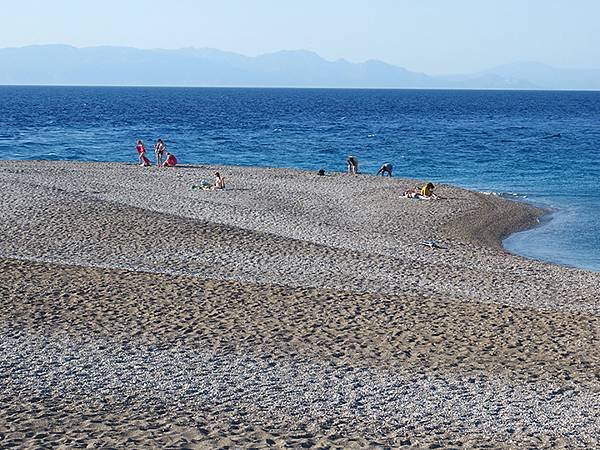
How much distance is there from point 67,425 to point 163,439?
135cm

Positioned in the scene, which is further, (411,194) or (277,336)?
(411,194)

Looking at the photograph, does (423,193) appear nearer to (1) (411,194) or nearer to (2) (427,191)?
(2) (427,191)

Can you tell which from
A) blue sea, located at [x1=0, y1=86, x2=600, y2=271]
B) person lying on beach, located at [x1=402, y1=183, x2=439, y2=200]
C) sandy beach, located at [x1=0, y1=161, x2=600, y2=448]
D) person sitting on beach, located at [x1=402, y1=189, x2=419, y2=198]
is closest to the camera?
sandy beach, located at [x1=0, y1=161, x2=600, y2=448]

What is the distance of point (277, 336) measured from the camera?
50.0 ft

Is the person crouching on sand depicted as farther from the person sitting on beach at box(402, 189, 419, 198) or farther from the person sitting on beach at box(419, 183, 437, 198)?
the person sitting on beach at box(402, 189, 419, 198)

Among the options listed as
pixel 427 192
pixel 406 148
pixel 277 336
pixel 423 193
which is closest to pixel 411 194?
pixel 423 193

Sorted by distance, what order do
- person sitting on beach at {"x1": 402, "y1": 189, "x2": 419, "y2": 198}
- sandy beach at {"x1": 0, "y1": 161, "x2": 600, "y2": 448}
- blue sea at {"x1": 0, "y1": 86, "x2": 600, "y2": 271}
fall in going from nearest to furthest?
sandy beach at {"x1": 0, "y1": 161, "x2": 600, "y2": 448}, person sitting on beach at {"x1": 402, "y1": 189, "x2": 419, "y2": 198}, blue sea at {"x1": 0, "y1": 86, "x2": 600, "y2": 271}

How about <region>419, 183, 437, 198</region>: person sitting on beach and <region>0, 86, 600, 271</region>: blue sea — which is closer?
<region>419, 183, 437, 198</region>: person sitting on beach

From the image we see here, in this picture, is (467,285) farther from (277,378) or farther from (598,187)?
(598,187)

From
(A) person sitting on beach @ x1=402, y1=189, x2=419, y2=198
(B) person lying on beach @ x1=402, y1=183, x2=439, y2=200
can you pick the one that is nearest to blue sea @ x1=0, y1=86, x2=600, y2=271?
(B) person lying on beach @ x1=402, y1=183, x2=439, y2=200

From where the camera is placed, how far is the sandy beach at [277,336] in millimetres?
11352

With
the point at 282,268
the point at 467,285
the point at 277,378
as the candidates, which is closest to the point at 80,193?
the point at 282,268

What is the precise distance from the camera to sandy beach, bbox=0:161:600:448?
→ 11352 mm

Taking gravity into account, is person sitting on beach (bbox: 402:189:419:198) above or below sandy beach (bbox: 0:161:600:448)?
below
